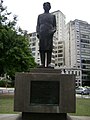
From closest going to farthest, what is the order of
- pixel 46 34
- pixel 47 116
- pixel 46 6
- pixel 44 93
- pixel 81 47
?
pixel 44 93 → pixel 47 116 → pixel 46 34 → pixel 46 6 → pixel 81 47

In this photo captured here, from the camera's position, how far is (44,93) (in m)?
9.35

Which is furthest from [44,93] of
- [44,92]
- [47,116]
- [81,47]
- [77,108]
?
[81,47]

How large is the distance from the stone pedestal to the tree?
16.2 m

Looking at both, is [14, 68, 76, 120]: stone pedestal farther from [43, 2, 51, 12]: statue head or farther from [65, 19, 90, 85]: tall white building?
[65, 19, 90, 85]: tall white building

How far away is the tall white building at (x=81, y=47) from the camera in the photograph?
94.9 m

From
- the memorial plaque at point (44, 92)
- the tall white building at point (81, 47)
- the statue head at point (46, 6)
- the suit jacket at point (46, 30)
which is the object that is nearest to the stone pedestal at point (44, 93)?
the memorial plaque at point (44, 92)

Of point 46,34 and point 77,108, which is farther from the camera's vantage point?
point 77,108

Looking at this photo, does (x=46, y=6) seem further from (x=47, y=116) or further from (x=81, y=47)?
(x=81, y=47)

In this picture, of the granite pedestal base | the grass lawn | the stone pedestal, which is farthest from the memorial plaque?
the grass lawn

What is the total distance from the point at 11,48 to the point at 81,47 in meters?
71.7

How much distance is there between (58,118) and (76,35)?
88.6m

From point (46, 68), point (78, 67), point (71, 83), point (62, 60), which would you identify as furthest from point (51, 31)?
point (62, 60)

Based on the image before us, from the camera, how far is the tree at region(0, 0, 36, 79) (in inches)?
1035

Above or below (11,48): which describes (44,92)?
below
